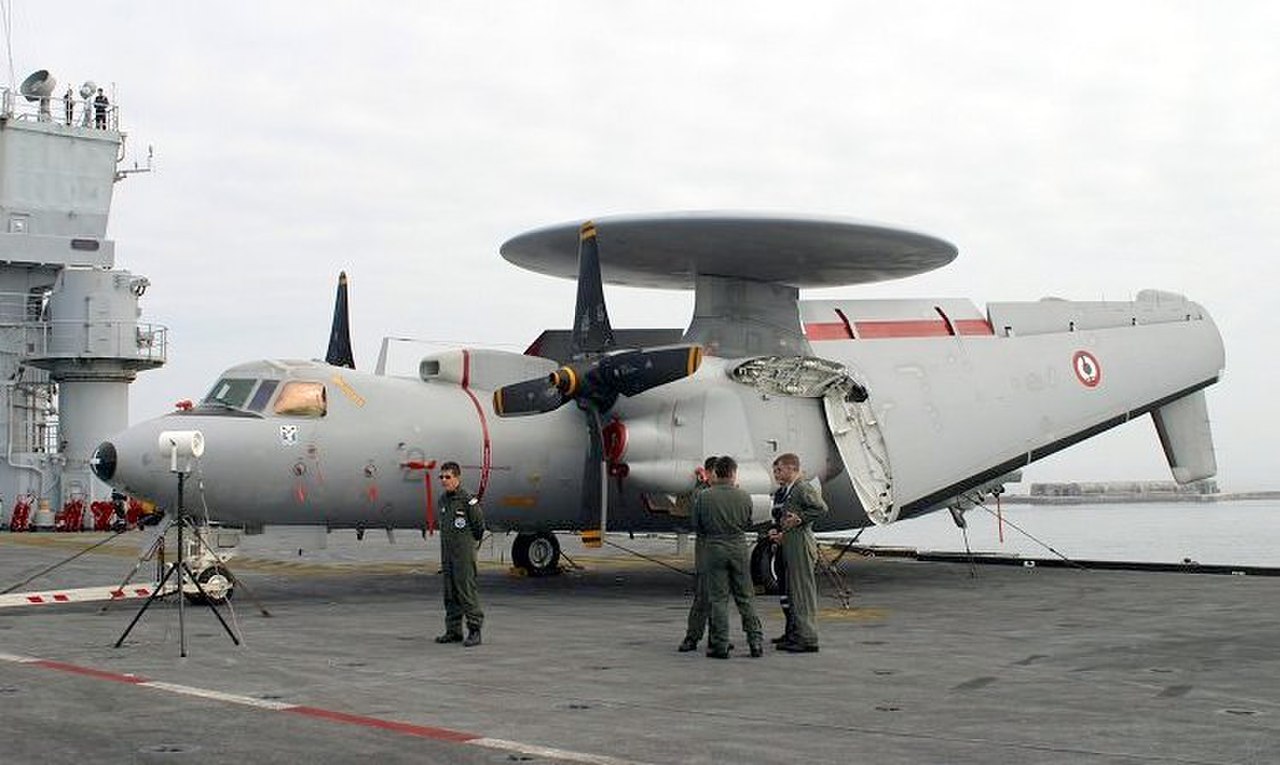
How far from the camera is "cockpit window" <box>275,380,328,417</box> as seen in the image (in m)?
18.5

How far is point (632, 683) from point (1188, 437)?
811 inches

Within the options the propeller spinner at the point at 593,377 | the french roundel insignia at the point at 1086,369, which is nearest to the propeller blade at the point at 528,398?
the propeller spinner at the point at 593,377

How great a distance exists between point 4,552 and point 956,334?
951 inches

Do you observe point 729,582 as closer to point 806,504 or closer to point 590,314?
point 806,504

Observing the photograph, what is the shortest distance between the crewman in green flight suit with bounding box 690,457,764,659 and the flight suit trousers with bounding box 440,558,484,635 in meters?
2.51

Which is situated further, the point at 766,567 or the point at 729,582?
the point at 766,567

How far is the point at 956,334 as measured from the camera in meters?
24.5

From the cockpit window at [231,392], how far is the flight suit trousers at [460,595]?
20.4 ft

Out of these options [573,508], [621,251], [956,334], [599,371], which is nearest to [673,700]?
[599,371]

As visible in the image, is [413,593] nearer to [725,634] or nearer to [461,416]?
[461,416]

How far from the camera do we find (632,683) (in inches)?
427

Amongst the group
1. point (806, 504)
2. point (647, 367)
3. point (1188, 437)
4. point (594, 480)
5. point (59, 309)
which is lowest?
point (806, 504)

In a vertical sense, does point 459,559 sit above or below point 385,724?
above

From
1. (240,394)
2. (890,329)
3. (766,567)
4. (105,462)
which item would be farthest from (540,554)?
(105,462)
